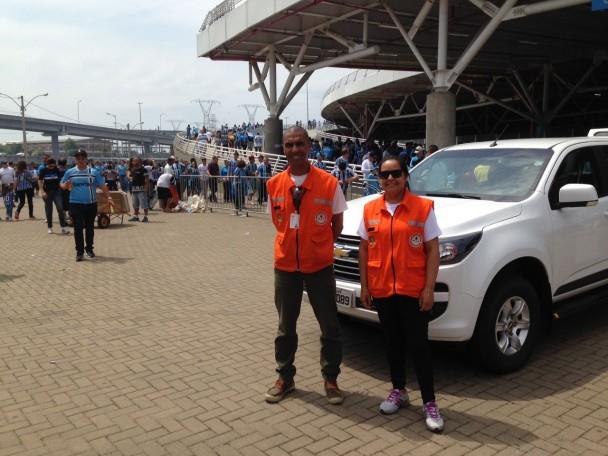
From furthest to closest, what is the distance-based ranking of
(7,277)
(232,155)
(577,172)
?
(232,155)
(7,277)
(577,172)

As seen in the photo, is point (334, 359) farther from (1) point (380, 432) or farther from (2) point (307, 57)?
(2) point (307, 57)

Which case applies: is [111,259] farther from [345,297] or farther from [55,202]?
[345,297]

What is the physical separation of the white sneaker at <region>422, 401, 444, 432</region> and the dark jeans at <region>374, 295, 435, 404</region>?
0.04 m

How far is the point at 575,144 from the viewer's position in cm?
520

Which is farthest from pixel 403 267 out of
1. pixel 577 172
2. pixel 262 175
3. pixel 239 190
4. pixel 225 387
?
pixel 262 175

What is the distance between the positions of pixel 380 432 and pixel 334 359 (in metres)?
0.61

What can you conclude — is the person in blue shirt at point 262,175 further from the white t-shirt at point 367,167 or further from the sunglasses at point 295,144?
the sunglasses at point 295,144

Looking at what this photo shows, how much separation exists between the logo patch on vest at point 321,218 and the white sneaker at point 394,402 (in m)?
1.24

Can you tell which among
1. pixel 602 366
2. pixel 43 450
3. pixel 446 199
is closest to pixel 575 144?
pixel 446 199

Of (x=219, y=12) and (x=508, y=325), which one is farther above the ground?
(x=219, y=12)

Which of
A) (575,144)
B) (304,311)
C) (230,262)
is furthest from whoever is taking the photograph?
(230,262)

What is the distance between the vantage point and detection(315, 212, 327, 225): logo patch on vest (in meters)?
3.75

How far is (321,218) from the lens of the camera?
376 cm

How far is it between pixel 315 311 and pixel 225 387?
968 millimetres
